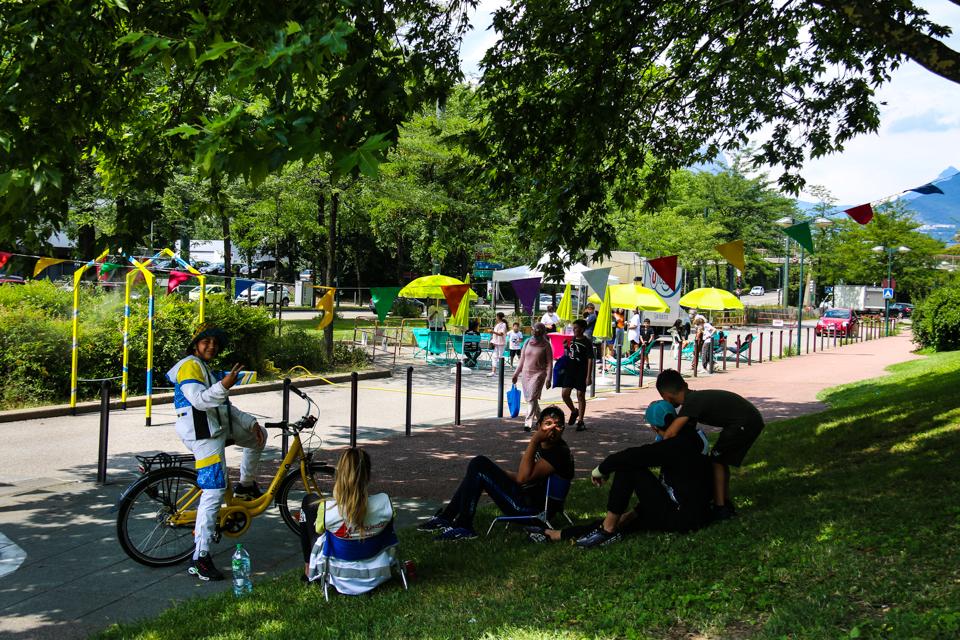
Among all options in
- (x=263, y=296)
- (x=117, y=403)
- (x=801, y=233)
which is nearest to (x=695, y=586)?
(x=801, y=233)

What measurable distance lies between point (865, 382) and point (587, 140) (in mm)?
10935

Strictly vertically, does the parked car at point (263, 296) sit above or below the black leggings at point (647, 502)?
above

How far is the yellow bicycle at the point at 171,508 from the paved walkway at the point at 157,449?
20 cm

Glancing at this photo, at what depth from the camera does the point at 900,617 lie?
3801mm

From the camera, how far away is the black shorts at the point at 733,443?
6.09 metres

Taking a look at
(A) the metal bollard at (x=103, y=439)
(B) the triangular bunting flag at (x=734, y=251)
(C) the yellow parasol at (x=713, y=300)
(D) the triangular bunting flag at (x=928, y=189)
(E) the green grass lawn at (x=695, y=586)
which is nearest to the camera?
(E) the green grass lawn at (x=695, y=586)

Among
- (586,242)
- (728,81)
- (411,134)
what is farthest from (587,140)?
(411,134)

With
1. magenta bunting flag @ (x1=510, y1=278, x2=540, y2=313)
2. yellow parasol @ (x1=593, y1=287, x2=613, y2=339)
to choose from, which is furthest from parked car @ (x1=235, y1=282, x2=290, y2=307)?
yellow parasol @ (x1=593, y1=287, x2=613, y2=339)

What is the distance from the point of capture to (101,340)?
13891mm

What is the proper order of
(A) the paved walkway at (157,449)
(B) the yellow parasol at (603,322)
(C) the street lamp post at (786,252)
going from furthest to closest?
1. (C) the street lamp post at (786,252)
2. (B) the yellow parasol at (603,322)
3. (A) the paved walkway at (157,449)

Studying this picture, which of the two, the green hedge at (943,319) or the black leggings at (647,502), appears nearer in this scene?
the black leggings at (647,502)

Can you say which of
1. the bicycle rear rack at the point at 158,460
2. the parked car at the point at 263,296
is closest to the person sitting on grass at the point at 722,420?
the bicycle rear rack at the point at 158,460

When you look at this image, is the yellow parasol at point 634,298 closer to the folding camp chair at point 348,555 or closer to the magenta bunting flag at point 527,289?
the magenta bunting flag at point 527,289

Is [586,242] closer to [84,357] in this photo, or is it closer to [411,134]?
[84,357]
